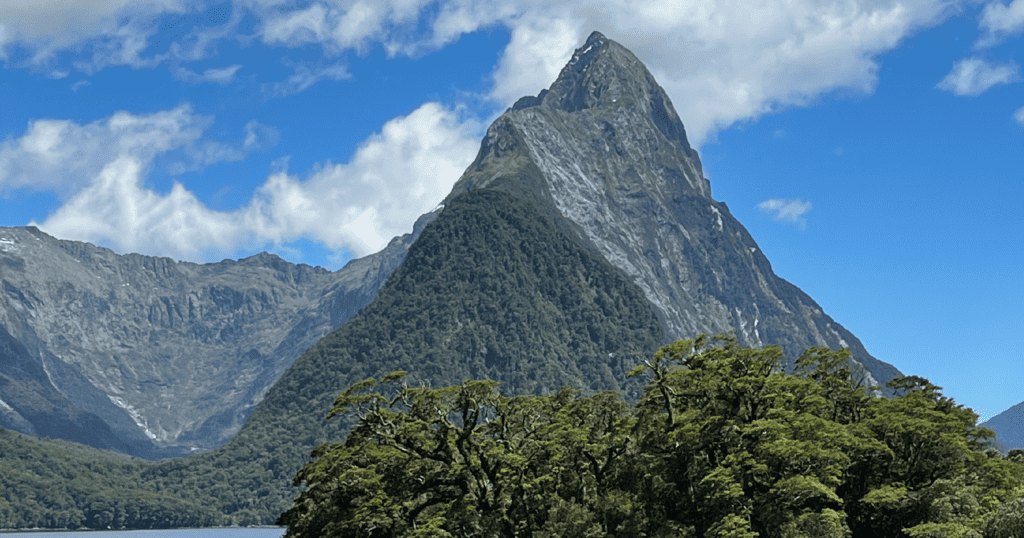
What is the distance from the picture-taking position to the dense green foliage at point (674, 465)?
233 feet

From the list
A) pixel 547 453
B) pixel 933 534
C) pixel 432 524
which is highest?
pixel 547 453

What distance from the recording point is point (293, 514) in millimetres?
89875

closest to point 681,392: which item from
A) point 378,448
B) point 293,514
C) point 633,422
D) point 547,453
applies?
point 633,422

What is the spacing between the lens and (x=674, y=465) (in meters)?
74.4

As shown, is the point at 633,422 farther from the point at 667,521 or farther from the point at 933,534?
the point at 933,534

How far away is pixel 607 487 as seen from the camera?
254 feet

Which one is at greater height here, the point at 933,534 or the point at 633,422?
the point at 633,422

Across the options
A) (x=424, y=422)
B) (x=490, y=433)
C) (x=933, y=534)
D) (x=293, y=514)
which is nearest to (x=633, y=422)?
(x=490, y=433)

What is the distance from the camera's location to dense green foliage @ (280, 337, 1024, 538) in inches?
2798

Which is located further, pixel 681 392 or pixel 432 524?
pixel 681 392

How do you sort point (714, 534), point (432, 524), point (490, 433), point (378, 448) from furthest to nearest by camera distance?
1. point (490, 433)
2. point (378, 448)
3. point (432, 524)
4. point (714, 534)

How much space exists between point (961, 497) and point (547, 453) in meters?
29.5

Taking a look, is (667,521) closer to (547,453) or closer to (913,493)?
(547,453)

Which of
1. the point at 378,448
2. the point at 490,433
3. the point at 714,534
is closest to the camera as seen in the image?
the point at 714,534
